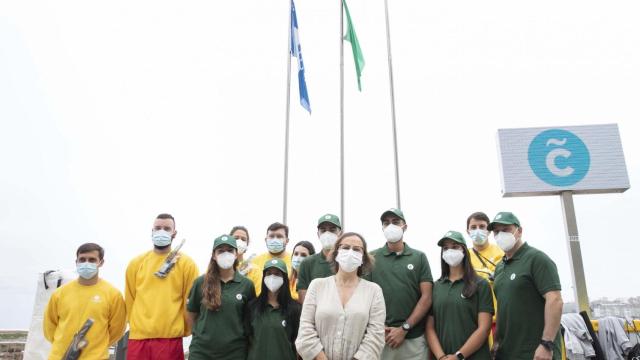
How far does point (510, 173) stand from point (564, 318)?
363 centimetres

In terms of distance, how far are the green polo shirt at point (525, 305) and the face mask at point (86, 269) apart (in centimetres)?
414

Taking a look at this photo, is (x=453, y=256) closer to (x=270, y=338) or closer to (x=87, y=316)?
(x=270, y=338)

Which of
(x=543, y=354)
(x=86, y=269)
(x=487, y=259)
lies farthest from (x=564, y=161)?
(x=86, y=269)

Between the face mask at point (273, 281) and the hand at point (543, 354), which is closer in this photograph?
the hand at point (543, 354)

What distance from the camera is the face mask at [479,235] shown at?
5.26 metres

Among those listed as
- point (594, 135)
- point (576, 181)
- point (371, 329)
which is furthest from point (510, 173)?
point (371, 329)

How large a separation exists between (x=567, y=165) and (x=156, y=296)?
8.13m

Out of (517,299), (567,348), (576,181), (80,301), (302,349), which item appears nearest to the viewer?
(302,349)

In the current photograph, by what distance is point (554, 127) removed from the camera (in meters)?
9.46

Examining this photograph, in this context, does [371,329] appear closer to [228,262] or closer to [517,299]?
[517,299]

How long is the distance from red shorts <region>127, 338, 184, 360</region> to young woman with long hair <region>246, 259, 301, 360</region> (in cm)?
91

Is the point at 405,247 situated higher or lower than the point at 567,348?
higher

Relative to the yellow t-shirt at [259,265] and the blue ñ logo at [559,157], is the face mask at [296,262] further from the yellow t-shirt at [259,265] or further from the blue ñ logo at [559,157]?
the blue ñ logo at [559,157]

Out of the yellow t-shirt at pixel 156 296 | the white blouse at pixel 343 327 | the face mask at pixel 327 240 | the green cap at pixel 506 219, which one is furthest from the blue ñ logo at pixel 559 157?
the yellow t-shirt at pixel 156 296
